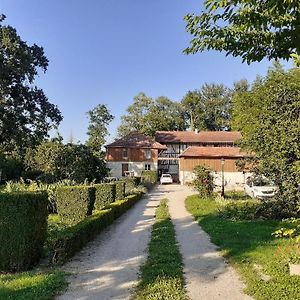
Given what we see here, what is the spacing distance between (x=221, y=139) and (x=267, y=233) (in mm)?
52769

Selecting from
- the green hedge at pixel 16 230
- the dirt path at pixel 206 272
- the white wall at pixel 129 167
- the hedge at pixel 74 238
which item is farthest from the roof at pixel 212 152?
the green hedge at pixel 16 230

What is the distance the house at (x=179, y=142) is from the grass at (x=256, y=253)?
155 feet

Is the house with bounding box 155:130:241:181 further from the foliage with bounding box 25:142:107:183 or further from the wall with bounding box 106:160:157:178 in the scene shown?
the foliage with bounding box 25:142:107:183

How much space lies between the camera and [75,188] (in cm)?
1533

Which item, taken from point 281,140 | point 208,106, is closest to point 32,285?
point 281,140

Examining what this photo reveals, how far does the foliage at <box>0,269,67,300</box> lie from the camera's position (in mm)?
5957

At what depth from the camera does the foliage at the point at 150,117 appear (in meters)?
75.6

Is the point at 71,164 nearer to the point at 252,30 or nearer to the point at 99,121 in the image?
the point at 252,30

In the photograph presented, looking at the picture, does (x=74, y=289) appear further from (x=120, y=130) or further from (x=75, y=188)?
(x=120, y=130)

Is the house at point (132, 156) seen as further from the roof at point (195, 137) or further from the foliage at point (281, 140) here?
the foliage at point (281, 140)

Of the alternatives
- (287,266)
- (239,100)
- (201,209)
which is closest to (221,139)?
(239,100)

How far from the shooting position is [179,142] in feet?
212

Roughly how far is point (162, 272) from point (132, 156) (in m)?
52.6

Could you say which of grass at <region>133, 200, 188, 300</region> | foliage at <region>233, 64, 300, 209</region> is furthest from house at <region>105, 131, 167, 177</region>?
grass at <region>133, 200, 188, 300</region>
